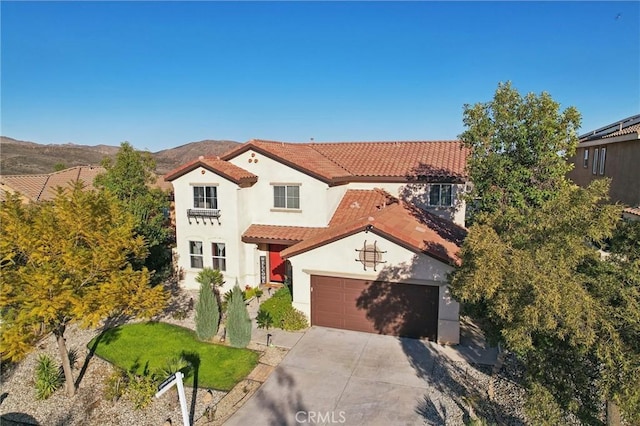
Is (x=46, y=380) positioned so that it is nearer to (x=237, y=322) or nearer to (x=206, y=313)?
(x=206, y=313)

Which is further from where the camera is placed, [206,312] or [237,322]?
[206,312]

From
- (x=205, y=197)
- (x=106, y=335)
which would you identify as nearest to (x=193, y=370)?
(x=106, y=335)

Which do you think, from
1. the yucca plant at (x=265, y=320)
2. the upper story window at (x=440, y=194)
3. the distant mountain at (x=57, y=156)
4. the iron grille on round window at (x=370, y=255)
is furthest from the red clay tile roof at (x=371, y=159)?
the distant mountain at (x=57, y=156)

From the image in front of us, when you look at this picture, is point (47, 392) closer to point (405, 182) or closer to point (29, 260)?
point (29, 260)

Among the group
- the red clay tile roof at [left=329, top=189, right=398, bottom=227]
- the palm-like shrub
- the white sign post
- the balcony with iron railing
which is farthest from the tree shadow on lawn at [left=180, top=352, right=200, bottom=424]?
the red clay tile roof at [left=329, top=189, right=398, bottom=227]

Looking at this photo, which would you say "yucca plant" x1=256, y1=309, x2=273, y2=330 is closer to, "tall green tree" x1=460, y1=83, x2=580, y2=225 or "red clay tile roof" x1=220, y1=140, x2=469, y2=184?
"red clay tile roof" x1=220, y1=140, x2=469, y2=184

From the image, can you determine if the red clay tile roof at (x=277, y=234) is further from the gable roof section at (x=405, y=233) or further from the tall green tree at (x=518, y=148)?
the tall green tree at (x=518, y=148)
